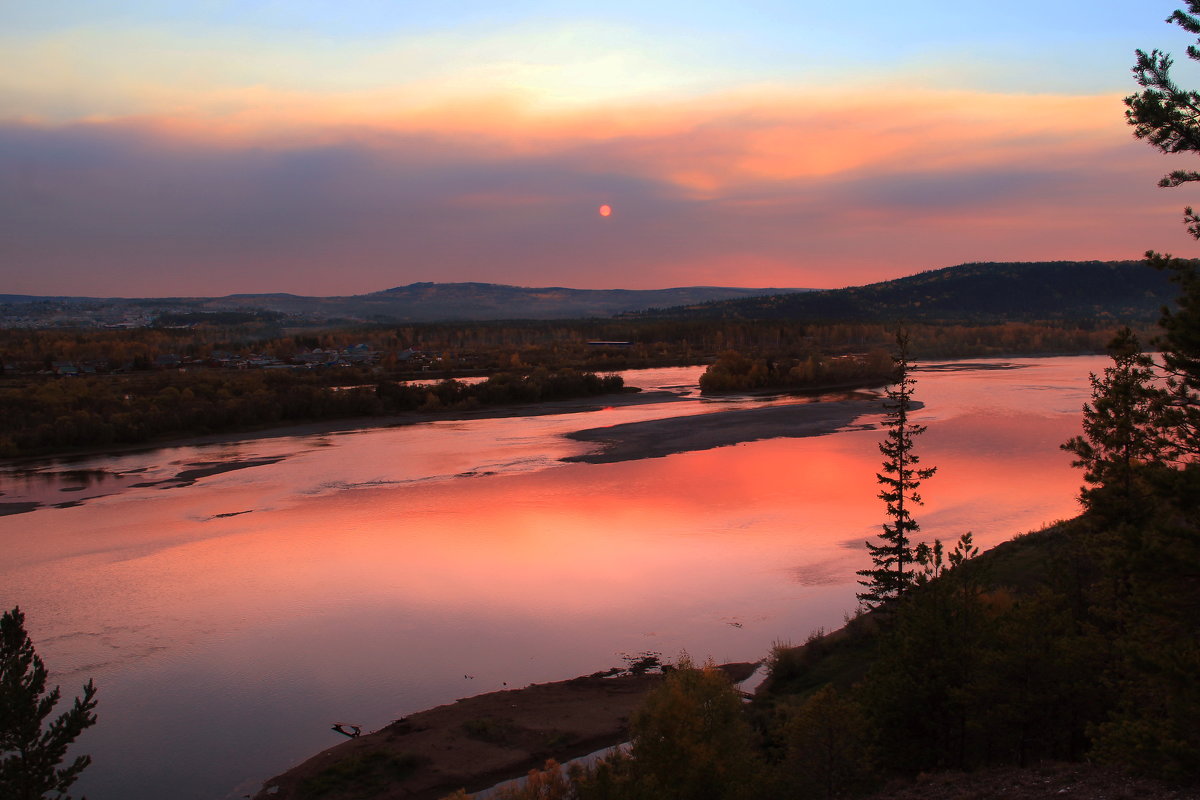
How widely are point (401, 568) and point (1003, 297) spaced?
149 metres

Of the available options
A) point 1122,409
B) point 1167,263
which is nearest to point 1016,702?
point 1167,263

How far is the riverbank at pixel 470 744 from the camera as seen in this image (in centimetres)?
1076

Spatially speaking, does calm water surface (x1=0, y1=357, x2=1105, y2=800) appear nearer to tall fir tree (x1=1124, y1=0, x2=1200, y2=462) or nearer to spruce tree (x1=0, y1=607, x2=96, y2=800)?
spruce tree (x1=0, y1=607, x2=96, y2=800)

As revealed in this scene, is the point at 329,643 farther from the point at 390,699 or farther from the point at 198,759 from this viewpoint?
the point at 198,759

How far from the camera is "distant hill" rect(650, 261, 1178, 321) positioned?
137 metres

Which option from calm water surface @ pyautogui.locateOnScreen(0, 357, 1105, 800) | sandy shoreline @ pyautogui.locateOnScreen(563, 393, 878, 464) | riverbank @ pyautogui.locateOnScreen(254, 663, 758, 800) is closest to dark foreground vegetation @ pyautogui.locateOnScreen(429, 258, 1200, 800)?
riverbank @ pyautogui.locateOnScreen(254, 663, 758, 800)

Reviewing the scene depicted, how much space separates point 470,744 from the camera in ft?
38.0

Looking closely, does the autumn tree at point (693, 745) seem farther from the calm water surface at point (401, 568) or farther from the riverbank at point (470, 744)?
the calm water surface at point (401, 568)

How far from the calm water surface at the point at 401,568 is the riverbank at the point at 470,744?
27.0 inches

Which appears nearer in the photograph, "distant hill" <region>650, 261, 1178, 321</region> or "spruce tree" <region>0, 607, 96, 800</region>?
"spruce tree" <region>0, 607, 96, 800</region>

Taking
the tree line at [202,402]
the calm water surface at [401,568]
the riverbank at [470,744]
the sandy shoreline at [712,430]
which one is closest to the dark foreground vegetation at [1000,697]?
the riverbank at [470,744]

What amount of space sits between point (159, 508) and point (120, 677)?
45.7 ft

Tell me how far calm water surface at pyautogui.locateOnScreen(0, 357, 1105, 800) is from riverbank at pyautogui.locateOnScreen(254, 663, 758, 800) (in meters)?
0.69

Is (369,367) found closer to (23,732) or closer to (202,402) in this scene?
(202,402)
